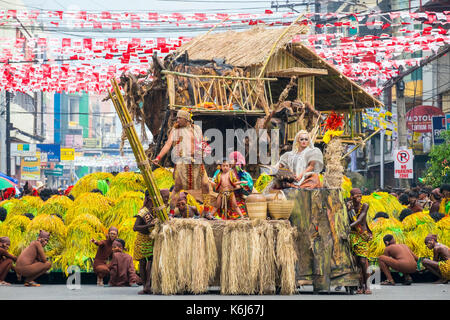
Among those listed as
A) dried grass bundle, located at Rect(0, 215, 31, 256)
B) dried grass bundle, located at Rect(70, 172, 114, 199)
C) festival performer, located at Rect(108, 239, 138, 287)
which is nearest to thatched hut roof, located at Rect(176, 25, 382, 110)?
dried grass bundle, located at Rect(70, 172, 114, 199)

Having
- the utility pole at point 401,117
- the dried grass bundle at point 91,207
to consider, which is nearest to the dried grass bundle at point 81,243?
the dried grass bundle at point 91,207

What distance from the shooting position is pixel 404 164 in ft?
90.3

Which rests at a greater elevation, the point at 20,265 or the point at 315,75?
the point at 315,75

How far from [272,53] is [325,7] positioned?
43722 millimetres

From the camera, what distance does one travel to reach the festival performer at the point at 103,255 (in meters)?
13.0

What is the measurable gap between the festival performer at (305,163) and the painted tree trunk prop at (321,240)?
0.47 meters

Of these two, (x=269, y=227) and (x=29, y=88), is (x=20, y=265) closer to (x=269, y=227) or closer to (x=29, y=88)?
(x=269, y=227)

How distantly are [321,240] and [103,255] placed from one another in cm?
394

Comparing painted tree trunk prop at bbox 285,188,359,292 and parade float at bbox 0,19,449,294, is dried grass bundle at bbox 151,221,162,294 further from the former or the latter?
painted tree trunk prop at bbox 285,188,359,292

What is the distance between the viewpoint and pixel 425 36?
2484 cm

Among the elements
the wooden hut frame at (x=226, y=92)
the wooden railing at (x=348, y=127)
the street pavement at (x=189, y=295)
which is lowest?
the street pavement at (x=189, y=295)

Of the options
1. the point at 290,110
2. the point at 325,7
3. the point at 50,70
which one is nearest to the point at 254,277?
the point at 290,110

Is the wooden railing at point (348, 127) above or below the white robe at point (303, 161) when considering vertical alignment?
above

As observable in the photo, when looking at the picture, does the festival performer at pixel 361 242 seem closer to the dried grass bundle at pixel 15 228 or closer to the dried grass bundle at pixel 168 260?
the dried grass bundle at pixel 168 260
